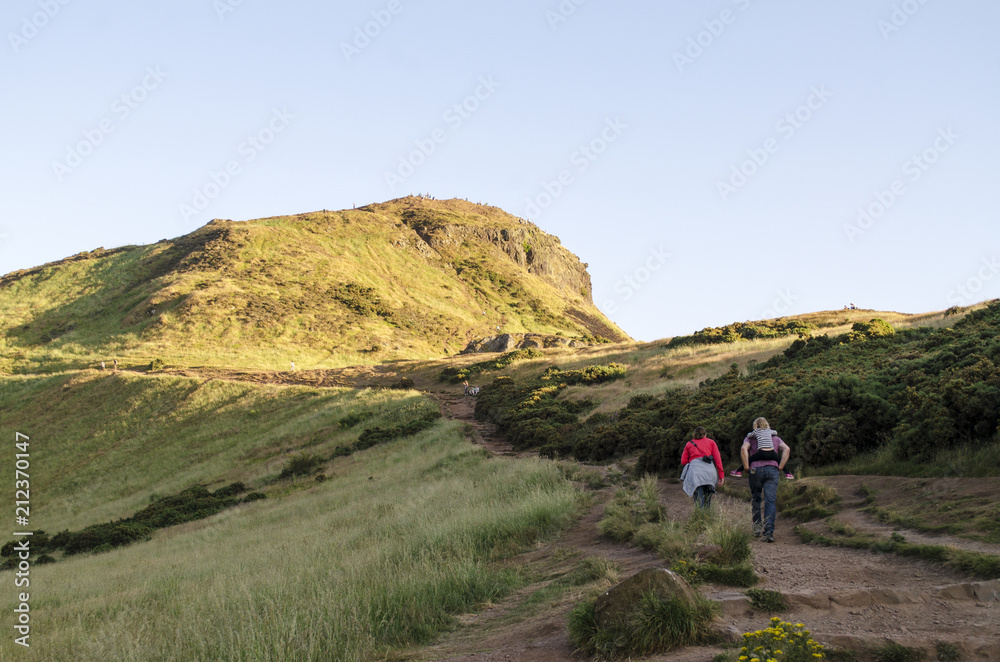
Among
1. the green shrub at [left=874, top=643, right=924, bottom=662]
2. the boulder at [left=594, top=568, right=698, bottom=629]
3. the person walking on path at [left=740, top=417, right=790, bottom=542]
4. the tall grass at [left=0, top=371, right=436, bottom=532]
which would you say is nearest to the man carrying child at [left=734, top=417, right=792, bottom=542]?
the person walking on path at [left=740, top=417, right=790, bottom=542]

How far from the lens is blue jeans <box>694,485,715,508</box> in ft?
30.9

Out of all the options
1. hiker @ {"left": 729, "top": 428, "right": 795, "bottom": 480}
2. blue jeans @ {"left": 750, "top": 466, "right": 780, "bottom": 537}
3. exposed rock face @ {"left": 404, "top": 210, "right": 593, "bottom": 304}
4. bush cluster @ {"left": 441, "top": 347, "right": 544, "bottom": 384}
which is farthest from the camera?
exposed rock face @ {"left": 404, "top": 210, "right": 593, "bottom": 304}

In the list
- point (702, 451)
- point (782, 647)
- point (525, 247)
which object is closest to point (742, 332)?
point (702, 451)

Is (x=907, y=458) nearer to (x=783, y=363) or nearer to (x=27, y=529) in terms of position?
(x=783, y=363)

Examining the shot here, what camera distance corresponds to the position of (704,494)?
31.2ft

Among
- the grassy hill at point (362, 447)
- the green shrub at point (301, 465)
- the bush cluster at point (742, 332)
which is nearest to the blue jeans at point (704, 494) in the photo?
the grassy hill at point (362, 447)

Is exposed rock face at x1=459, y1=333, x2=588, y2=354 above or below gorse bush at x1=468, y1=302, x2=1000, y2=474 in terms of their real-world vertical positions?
above

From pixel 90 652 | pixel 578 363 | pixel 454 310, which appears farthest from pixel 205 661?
pixel 454 310

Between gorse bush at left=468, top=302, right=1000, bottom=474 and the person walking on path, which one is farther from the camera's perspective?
gorse bush at left=468, top=302, right=1000, bottom=474

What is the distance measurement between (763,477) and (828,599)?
3566mm

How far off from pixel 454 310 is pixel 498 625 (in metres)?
82.8

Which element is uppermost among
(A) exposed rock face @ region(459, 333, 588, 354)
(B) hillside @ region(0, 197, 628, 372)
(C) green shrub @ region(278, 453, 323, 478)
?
(B) hillside @ region(0, 197, 628, 372)

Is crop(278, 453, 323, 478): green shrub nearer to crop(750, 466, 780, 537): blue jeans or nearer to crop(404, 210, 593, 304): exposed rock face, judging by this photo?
crop(750, 466, 780, 537): blue jeans

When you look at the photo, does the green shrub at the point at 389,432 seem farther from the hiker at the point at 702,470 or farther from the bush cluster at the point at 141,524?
the hiker at the point at 702,470
